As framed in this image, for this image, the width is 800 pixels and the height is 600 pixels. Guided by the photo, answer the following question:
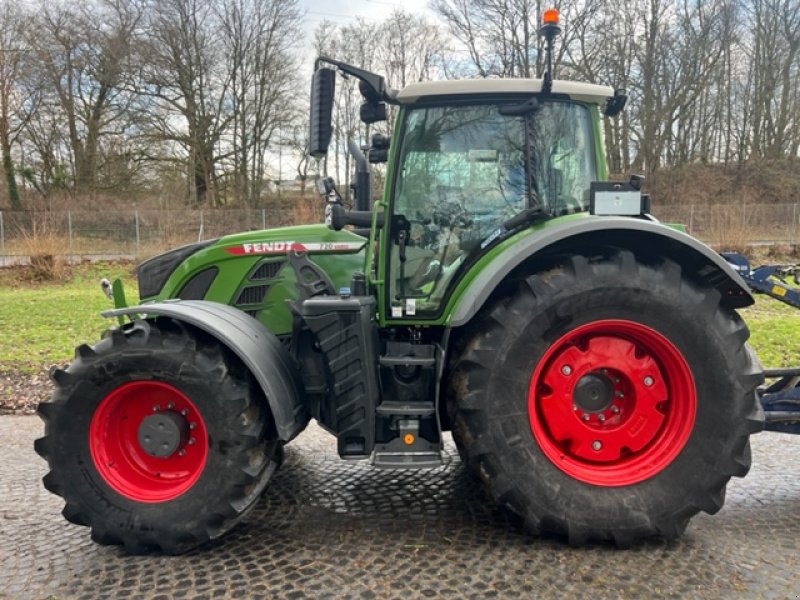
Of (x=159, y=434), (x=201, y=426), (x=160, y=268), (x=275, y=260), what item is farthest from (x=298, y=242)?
(x=159, y=434)

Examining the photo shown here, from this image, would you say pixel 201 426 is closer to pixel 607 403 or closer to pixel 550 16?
pixel 607 403

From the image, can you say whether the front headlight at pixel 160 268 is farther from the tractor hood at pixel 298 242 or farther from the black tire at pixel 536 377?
the black tire at pixel 536 377

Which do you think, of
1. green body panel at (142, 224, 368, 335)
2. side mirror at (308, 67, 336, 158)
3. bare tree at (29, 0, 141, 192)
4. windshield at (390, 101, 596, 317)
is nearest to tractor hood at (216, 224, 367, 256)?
green body panel at (142, 224, 368, 335)

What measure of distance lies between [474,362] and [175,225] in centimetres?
2034

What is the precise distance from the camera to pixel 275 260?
3.67 meters

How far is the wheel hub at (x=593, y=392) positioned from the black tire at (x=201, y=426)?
58.6 inches

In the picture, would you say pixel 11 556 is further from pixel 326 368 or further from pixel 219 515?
pixel 326 368

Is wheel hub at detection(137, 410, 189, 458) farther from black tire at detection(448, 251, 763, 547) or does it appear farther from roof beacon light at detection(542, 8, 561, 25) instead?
roof beacon light at detection(542, 8, 561, 25)

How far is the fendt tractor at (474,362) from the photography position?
270cm

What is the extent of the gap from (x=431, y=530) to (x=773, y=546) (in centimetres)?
158

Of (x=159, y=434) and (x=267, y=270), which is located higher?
(x=267, y=270)

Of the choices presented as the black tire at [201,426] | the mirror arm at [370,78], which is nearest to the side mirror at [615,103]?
the mirror arm at [370,78]

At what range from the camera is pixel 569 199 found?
10.5 feet

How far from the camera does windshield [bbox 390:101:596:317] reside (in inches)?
121
